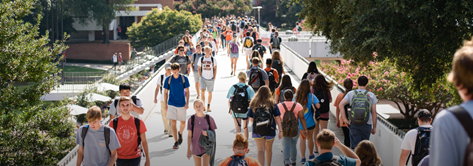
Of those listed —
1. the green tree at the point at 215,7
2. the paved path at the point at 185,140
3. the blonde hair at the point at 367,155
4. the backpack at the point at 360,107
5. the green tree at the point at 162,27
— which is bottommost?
the paved path at the point at 185,140

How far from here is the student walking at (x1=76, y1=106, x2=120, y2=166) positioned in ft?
16.5

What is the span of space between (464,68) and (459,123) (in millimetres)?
276

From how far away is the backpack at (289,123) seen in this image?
6732mm

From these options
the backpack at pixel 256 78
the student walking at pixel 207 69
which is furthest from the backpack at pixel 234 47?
the backpack at pixel 256 78

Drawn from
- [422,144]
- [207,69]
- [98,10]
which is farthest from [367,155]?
[98,10]

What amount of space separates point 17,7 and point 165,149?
27.1 ft

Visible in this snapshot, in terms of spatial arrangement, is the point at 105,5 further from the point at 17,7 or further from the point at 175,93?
the point at 175,93

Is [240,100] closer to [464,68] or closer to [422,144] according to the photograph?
[422,144]

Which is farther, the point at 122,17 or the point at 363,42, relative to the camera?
the point at 122,17

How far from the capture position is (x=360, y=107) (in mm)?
6891

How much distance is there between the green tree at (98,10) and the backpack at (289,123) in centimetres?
5703

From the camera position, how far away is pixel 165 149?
348 inches

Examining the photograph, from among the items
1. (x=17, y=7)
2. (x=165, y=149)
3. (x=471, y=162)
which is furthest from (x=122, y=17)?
(x=471, y=162)

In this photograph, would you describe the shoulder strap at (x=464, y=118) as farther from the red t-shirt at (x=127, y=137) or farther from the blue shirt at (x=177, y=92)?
the blue shirt at (x=177, y=92)
